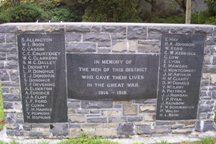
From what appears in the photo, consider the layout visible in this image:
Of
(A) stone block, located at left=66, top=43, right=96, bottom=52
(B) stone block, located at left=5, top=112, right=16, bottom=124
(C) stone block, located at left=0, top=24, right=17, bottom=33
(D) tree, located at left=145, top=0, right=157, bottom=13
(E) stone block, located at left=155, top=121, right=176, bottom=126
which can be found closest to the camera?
(C) stone block, located at left=0, top=24, right=17, bottom=33

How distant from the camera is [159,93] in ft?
15.4

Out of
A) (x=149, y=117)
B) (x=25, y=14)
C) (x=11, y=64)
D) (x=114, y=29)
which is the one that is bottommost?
(x=149, y=117)

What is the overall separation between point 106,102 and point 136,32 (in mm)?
1166

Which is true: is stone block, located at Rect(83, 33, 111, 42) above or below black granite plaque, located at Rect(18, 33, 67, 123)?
above

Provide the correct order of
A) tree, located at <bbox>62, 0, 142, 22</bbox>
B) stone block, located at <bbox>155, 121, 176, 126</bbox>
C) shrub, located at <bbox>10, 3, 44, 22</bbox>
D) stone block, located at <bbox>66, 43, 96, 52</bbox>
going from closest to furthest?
stone block, located at <bbox>66, 43, 96, 52</bbox>, stone block, located at <bbox>155, 121, 176, 126</bbox>, tree, located at <bbox>62, 0, 142, 22</bbox>, shrub, located at <bbox>10, 3, 44, 22</bbox>

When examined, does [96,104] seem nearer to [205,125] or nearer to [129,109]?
[129,109]

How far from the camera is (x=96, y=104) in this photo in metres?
4.68

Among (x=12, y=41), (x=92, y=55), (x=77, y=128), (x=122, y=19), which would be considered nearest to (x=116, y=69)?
(x=92, y=55)

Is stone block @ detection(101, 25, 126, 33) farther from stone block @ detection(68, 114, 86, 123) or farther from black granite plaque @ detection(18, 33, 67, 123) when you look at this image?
stone block @ detection(68, 114, 86, 123)

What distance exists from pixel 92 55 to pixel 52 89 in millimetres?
806

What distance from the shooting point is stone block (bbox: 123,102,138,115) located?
15.4 feet

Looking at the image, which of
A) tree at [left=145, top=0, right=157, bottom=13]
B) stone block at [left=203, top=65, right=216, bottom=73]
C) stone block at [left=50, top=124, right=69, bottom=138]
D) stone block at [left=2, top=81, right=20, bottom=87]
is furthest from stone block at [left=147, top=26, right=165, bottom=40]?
tree at [left=145, top=0, right=157, bottom=13]

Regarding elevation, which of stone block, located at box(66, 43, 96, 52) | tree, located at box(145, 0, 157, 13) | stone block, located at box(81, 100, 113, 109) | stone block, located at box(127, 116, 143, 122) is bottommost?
stone block, located at box(127, 116, 143, 122)

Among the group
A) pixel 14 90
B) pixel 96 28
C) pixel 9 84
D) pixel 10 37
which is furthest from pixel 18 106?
pixel 96 28
